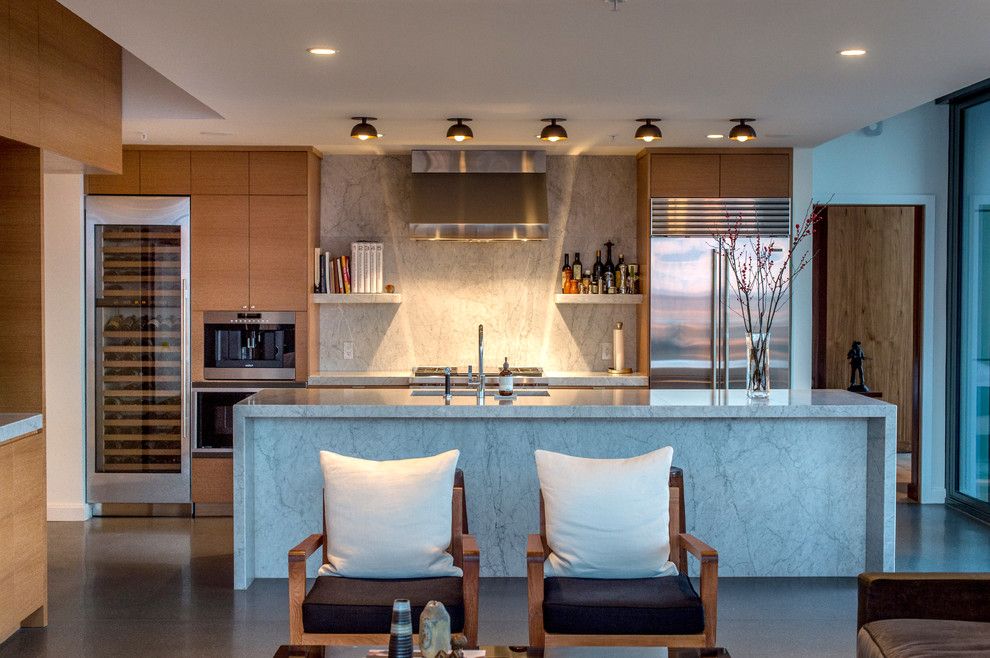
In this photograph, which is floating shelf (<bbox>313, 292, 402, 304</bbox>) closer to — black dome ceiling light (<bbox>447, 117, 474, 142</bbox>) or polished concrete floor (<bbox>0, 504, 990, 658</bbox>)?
polished concrete floor (<bbox>0, 504, 990, 658</bbox>)

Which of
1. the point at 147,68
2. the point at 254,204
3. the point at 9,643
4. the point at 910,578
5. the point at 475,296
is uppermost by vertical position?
the point at 147,68

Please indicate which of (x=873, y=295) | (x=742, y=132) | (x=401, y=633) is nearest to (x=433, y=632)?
(x=401, y=633)

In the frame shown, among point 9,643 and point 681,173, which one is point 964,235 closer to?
Answer: point 681,173

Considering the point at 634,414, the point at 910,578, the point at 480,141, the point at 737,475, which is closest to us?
the point at 910,578

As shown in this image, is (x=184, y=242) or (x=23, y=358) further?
(x=184, y=242)

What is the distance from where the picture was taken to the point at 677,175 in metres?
7.11

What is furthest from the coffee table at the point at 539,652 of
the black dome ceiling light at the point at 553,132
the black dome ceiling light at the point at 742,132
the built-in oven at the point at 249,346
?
the built-in oven at the point at 249,346

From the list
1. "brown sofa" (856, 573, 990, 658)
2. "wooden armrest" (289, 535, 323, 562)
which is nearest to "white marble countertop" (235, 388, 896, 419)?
"wooden armrest" (289, 535, 323, 562)

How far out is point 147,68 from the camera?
19.1ft

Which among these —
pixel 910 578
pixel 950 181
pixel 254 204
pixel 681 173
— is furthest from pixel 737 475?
pixel 254 204

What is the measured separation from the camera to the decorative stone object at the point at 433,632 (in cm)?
254

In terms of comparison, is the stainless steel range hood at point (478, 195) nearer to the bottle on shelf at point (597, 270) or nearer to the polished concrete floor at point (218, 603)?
the bottle on shelf at point (597, 270)

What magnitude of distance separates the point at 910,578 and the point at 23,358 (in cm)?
379

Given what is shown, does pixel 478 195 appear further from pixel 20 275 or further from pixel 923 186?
pixel 20 275
